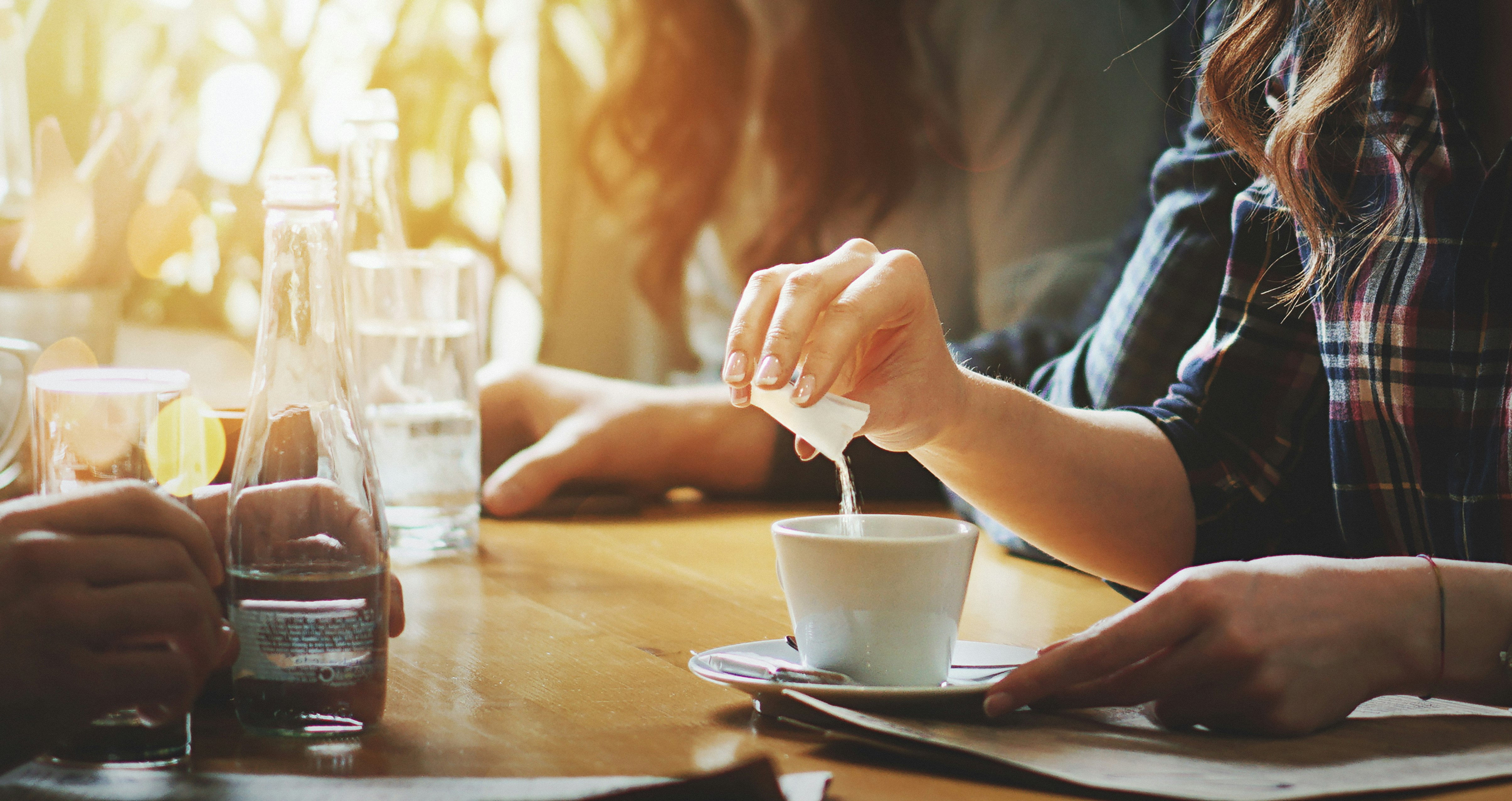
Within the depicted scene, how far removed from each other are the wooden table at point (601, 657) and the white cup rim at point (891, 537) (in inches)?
3.6

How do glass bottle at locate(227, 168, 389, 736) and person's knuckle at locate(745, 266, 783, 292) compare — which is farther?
person's knuckle at locate(745, 266, 783, 292)

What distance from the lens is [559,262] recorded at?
2484 mm

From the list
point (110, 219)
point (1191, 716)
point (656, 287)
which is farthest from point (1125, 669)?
point (656, 287)

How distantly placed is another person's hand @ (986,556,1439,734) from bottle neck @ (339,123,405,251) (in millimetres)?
784

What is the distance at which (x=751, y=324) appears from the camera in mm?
697

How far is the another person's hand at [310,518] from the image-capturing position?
553 mm

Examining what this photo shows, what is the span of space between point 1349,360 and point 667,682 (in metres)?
0.55

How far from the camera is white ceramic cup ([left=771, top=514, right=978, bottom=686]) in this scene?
63cm

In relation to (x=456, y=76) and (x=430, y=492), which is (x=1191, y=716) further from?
(x=456, y=76)

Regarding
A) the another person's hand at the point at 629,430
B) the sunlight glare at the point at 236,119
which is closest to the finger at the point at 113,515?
the another person's hand at the point at 629,430

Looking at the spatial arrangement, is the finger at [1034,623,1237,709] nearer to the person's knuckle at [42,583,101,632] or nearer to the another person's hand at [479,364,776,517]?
the person's knuckle at [42,583,101,632]

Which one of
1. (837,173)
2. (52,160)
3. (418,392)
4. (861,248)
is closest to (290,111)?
(52,160)

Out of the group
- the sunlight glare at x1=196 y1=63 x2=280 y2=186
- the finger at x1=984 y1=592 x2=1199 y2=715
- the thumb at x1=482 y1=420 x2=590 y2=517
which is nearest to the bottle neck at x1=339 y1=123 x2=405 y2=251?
Answer: the thumb at x1=482 y1=420 x2=590 y2=517

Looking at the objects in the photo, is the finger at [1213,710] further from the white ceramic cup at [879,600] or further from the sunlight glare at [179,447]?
the sunlight glare at [179,447]
